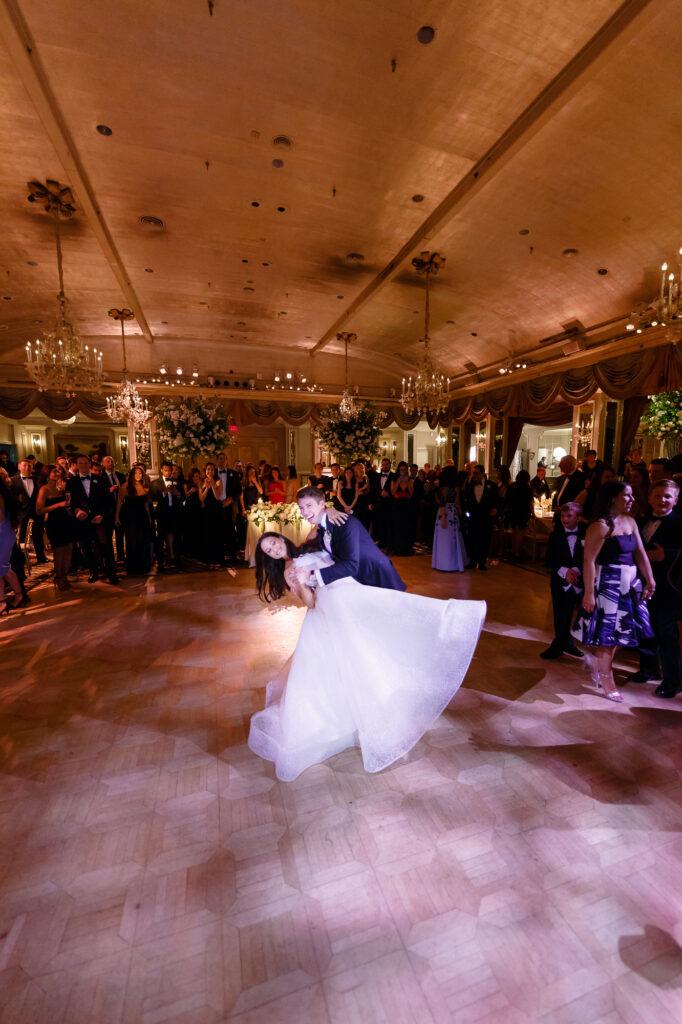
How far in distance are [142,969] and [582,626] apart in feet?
10.1

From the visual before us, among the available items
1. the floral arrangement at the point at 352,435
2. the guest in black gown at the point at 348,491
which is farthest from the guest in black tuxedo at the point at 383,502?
the guest in black gown at the point at 348,491

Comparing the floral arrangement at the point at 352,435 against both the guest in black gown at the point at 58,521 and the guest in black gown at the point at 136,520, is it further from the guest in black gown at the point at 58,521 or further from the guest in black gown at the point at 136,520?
the guest in black gown at the point at 58,521

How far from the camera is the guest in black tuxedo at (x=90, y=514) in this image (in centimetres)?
608

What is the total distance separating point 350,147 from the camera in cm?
504

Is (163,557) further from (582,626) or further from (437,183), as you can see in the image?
(437,183)

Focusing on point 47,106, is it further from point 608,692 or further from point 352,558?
point 608,692

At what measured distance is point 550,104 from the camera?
4.10 m

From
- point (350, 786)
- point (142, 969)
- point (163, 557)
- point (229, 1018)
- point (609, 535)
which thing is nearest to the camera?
point (229, 1018)

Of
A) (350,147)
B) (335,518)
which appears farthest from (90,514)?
(350,147)

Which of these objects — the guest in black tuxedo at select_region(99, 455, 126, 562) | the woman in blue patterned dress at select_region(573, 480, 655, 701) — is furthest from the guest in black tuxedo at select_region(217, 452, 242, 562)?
the woman in blue patterned dress at select_region(573, 480, 655, 701)

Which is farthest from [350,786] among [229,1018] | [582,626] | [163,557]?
[163,557]

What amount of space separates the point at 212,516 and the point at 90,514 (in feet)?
5.82

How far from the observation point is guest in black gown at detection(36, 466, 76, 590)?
19.1ft

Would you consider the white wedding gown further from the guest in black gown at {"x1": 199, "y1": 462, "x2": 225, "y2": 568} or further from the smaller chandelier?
the smaller chandelier
